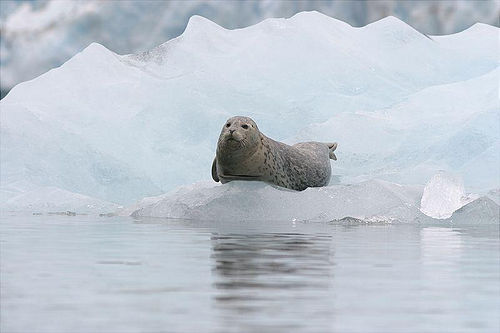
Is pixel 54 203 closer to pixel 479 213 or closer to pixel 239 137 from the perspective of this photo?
pixel 239 137

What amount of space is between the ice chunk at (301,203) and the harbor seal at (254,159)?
50 centimetres

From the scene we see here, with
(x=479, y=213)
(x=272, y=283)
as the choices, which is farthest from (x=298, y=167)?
(x=272, y=283)

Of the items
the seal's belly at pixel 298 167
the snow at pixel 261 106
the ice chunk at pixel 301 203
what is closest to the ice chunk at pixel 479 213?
the ice chunk at pixel 301 203

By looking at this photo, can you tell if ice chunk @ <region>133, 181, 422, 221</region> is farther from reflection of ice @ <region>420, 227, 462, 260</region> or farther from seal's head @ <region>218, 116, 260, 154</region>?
reflection of ice @ <region>420, 227, 462, 260</region>

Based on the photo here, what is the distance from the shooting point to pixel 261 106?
20.9 meters

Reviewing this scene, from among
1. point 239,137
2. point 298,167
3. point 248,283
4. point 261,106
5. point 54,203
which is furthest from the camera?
point 261,106

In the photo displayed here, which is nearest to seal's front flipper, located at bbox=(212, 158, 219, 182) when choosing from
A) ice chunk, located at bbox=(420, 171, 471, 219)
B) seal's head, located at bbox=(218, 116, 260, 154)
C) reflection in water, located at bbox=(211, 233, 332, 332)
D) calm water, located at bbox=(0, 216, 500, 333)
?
seal's head, located at bbox=(218, 116, 260, 154)

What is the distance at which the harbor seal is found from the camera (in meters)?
13.1

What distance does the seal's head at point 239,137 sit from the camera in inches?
512

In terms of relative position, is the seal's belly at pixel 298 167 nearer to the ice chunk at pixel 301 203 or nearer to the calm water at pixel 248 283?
the ice chunk at pixel 301 203

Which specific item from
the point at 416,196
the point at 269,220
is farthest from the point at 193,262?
the point at 416,196

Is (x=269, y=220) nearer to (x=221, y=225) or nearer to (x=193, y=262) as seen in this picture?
(x=221, y=225)

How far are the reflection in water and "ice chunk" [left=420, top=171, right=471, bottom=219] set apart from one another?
4.34 m

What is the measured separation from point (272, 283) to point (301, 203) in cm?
730
